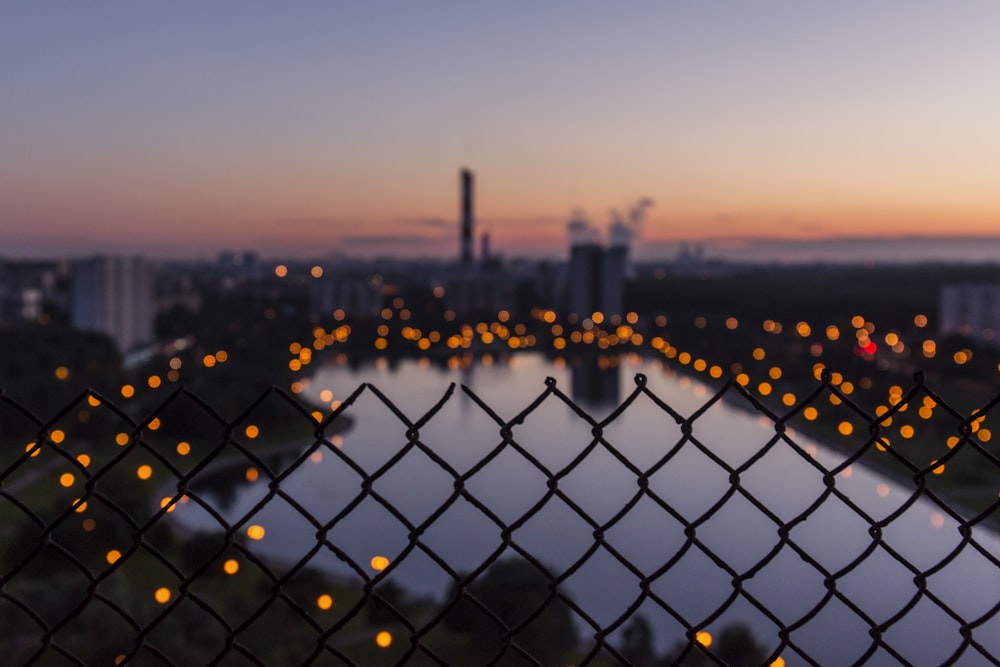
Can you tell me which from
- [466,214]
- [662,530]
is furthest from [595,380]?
[466,214]

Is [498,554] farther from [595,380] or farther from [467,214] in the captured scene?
[467,214]

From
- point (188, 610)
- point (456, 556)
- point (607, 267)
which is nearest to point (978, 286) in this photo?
point (607, 267)

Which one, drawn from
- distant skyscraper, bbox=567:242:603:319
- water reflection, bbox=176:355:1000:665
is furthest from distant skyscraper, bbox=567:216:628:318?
water reflection, bbox=176:355:1000:665

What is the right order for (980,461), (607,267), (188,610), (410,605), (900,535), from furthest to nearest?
1. (607,267)
2. (980,461)
3. (900,535)
4. (410,605)
5. (188,610)

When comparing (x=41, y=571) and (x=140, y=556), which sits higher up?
(x=41, y=571)

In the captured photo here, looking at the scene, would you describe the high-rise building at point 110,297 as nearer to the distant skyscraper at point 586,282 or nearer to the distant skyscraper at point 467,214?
the distant skyscraper at point 586,282

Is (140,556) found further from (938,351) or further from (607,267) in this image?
(607,267)

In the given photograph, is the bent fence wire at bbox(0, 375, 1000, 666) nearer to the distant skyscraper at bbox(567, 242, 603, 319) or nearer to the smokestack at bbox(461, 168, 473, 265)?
the distant skyscraper at bbox(567, 242, 603, 319)
